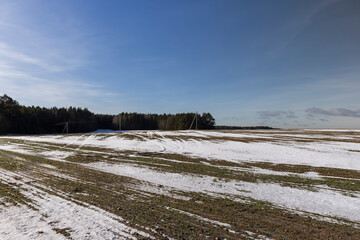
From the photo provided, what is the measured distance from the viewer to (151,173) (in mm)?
11281

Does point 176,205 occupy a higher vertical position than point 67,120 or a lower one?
lower

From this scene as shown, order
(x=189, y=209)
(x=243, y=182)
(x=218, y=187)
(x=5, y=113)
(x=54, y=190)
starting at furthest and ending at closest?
(x=5, y=113)
(x=243, y=182)
(x=218, y=187)
(x=54, y=190)
(x=189, y=209)

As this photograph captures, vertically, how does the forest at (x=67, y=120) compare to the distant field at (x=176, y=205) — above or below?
above

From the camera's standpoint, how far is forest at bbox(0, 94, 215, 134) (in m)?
63.7

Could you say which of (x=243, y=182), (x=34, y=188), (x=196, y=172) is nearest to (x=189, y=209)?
(x=243, y=182)

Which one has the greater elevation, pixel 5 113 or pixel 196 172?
pixel 5 113

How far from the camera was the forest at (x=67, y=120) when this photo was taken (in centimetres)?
6374

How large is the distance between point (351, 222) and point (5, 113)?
83887mm

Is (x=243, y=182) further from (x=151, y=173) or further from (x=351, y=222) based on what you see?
(x=151, y=173)

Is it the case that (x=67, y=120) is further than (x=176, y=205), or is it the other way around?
(x=67, y=120)

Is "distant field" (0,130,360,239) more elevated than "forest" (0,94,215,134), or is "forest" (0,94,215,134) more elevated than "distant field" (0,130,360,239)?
"forest" (0,94,215,134)

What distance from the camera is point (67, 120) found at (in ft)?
284

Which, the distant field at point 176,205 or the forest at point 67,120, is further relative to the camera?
the forest at point 67,120

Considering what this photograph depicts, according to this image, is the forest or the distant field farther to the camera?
the forest
